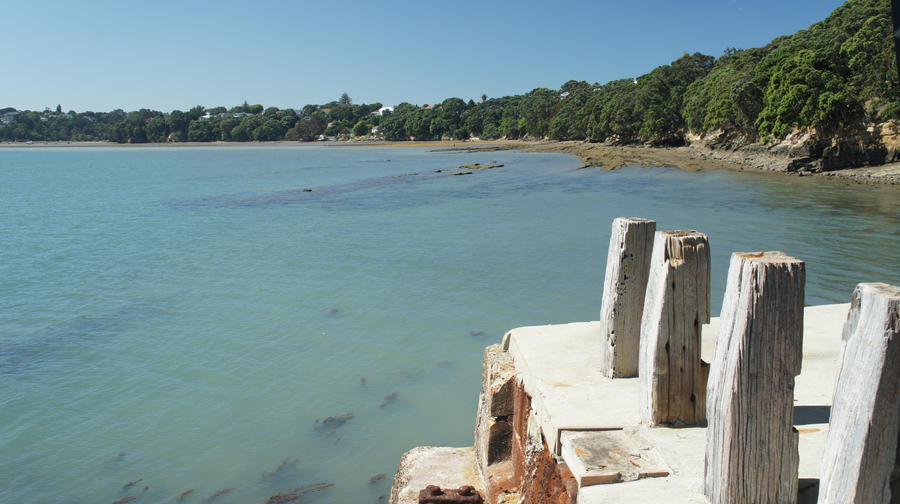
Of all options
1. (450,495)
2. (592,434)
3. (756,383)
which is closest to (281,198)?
(450,495)

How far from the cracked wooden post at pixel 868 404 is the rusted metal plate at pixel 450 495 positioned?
8.89ft

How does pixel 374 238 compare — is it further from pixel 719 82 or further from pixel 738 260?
pixel 719 82

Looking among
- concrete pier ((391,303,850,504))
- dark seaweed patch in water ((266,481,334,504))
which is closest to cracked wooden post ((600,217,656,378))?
concrete pier ((391,303,850,504))

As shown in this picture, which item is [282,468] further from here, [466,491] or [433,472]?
[466,491]

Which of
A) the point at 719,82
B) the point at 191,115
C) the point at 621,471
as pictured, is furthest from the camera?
the point at 191,115

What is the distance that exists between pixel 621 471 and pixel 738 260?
1.14 meters

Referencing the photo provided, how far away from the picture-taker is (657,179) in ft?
113

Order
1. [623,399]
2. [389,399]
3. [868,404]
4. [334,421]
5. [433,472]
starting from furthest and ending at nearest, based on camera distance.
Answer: [389,399] < [334,421] < [433,472] < [623,399] < [868,404]

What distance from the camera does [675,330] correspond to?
9.66 ft

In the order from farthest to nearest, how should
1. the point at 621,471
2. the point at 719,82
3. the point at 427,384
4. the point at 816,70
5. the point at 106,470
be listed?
the point at 719,82
the point at 816,70
the point at 427,384
the point at 106,470
the point at 621,471

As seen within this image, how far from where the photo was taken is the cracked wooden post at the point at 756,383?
7.08 feet

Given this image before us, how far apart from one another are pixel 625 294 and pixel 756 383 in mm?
1381

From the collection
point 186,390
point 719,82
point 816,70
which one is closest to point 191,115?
point 719,82

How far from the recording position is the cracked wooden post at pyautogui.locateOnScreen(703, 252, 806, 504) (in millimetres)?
2158
